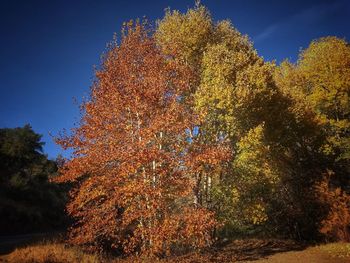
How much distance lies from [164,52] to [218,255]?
14322mm

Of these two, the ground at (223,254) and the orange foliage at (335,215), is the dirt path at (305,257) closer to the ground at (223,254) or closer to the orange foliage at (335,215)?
the ground at (223,254)

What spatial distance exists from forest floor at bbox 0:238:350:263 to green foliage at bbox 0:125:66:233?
1158 cm

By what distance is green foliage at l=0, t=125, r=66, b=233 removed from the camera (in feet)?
107

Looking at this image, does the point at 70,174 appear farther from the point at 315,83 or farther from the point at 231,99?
the point at 315,83

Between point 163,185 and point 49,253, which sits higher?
point 163,185

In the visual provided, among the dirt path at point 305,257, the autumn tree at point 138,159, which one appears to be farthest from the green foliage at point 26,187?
the dirt path at point 305,257

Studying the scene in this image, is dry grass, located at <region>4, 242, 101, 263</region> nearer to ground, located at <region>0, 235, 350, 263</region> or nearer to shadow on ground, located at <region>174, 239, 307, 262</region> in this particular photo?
ground, located at <region>0, 235, 350, 263</region>

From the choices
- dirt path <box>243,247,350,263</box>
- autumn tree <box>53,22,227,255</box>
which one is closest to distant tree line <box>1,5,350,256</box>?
autumn tree <box>53,22,227,255</box>

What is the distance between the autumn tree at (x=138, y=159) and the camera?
1672cm

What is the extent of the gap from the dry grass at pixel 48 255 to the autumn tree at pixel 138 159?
3.61 feet

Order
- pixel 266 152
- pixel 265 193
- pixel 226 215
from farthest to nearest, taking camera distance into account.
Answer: pixel 265 193 → pixel 266 152 → pixel 226 215

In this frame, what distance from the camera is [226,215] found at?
21.9 meters

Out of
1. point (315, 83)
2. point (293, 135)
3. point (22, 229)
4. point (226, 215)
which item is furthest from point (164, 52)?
point (22, 229)

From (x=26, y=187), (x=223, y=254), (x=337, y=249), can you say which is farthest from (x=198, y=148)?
(x=26, y=187)
